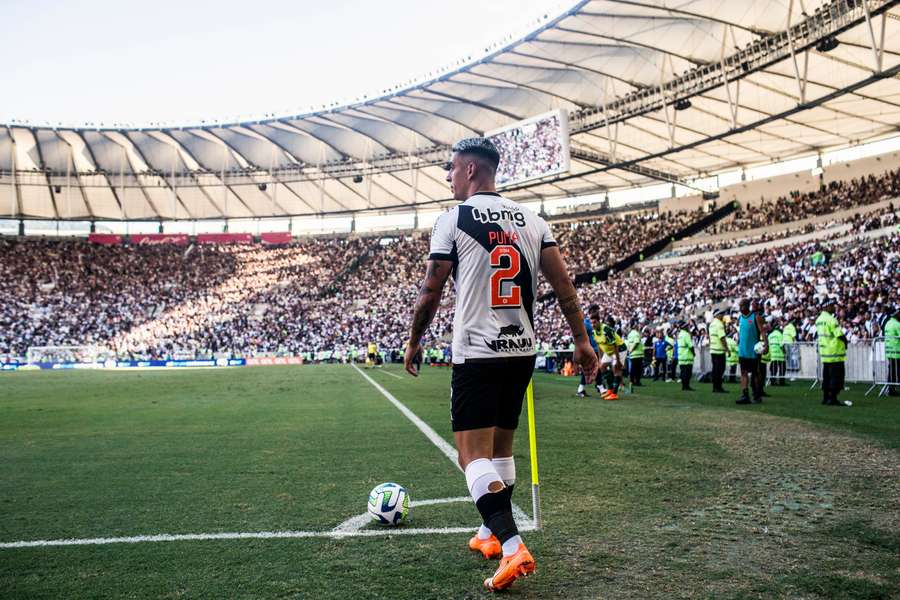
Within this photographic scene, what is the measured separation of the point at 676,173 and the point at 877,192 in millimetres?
14861

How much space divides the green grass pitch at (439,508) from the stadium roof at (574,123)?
2254cm

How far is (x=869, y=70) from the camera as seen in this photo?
30.4 metres

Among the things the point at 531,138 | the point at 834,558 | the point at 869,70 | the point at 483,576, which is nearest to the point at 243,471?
the point at 483,576

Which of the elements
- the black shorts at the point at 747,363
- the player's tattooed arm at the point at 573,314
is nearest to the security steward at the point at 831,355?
the black shorts at the point at 747,363

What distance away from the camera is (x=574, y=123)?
132ft

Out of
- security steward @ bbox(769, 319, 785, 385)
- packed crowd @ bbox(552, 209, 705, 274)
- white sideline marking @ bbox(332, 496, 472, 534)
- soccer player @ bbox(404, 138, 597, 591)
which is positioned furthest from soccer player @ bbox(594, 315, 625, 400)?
packed crowd @ bbox(552, 209, 705, 274)

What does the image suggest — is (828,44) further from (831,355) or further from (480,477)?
(480,477)

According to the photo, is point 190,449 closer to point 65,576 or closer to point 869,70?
point 65,576

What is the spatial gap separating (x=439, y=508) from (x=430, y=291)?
1.82 meters

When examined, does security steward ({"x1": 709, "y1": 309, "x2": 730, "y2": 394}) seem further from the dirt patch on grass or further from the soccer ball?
the soccer ball

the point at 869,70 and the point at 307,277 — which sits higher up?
the point at 869,70

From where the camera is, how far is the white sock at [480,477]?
→ 11.1 feet

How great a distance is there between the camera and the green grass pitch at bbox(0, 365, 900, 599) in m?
3.26

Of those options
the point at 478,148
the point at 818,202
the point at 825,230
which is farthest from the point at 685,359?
the point at 818,202
